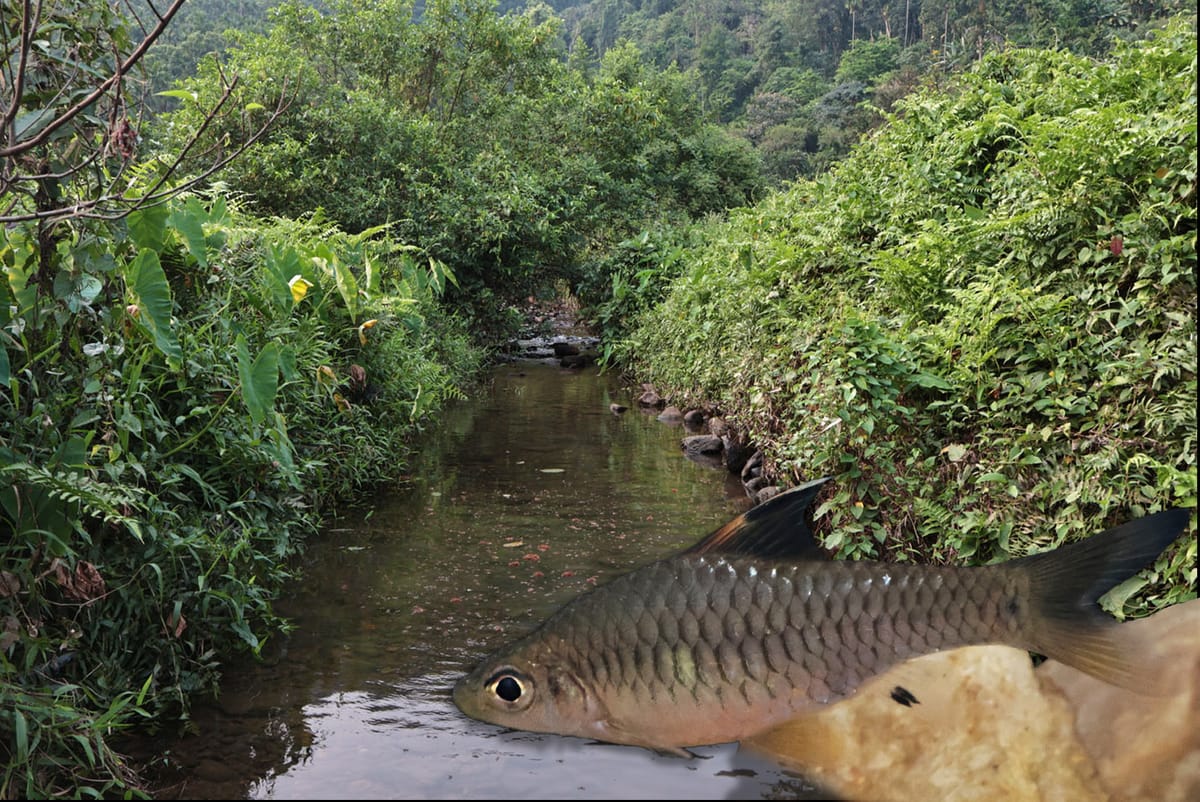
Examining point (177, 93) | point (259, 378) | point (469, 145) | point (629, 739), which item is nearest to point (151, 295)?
point (259, 378)

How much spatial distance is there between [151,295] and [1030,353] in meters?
3.25

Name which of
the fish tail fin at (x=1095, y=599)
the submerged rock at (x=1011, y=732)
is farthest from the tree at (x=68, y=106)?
the fish tail fin at (x=1095, y=599)

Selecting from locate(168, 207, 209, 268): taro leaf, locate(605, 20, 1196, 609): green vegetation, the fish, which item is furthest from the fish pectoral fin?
locate(168, 207, 209, 268): taro leaf

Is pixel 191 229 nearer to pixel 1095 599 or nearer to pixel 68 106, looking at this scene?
pixel 68 106

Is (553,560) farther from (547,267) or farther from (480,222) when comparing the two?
(547,267)

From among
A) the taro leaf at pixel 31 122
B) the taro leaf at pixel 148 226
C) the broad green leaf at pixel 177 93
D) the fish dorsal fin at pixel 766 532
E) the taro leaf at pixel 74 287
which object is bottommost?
the fish dorsal fin at pixel 766 532

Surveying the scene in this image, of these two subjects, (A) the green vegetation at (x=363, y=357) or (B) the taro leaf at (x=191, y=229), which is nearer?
(A) the green vegetation at (x=363, y=357)

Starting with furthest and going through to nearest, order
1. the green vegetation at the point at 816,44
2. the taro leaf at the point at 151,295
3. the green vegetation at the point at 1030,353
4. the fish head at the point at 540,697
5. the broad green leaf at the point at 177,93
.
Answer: the green vegetation at the point at 816,44 < the broad green leaf at the point at 177,93 < the taro leaf at the point at 151,295 < the green vegetation at the point at 1030,353 < the fish head at the point at 540,697

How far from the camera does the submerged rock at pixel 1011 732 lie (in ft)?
7.75

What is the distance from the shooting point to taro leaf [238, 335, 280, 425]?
369 centimetres

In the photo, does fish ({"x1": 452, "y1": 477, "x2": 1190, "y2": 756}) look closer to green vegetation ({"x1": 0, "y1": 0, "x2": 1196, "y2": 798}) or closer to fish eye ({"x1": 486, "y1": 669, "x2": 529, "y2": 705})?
fish eye ({"x1": 486, "y1": 669, "x2": 529, "y2": 705})

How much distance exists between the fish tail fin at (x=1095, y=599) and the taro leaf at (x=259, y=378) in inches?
111

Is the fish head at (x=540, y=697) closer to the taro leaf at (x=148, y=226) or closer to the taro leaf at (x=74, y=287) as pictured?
the taro leaf at (x=74, y=287)

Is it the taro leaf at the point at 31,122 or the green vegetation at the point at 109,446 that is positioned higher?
the taro leaf at the point at 31,122
